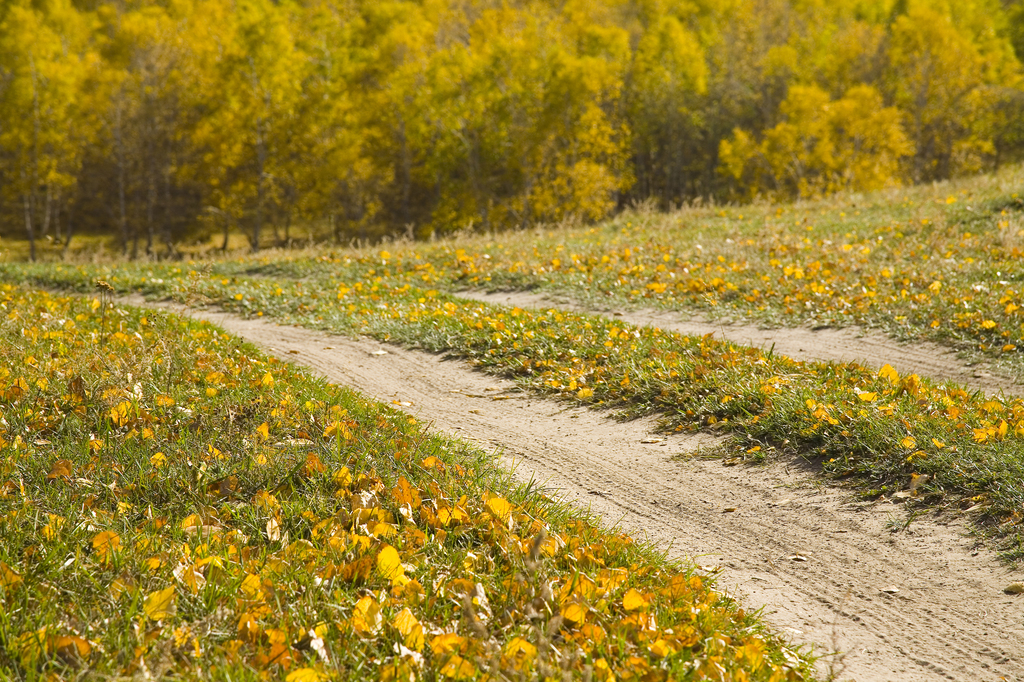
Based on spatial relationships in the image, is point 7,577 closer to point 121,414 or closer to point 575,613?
point 121,414

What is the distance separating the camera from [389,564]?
8.89 feet

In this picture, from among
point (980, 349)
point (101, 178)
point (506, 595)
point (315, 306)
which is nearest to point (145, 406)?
point (506, 595)

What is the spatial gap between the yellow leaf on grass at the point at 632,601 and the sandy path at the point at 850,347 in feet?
12.7

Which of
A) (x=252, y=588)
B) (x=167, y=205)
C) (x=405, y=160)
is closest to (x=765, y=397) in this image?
(x=252, y=588)

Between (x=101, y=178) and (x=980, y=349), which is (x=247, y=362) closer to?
(x=980, y=349)

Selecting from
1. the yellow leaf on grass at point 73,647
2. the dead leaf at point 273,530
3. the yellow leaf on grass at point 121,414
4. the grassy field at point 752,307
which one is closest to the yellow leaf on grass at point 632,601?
the dead leaf at point 273,530

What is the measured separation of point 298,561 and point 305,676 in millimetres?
672

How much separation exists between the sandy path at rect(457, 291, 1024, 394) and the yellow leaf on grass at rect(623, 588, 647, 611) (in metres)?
3.87

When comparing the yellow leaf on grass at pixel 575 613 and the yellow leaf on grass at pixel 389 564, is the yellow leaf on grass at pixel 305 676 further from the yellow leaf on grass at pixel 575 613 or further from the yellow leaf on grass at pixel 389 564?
the yellow leaf on grass at pixel 575 613

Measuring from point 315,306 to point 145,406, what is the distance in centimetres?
481

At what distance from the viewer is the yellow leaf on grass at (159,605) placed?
7.55ft

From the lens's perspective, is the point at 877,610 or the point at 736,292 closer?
the point at 877,610

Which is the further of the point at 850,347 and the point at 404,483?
the point at 850,347

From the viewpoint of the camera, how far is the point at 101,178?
3412 cm
